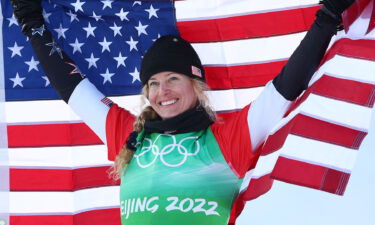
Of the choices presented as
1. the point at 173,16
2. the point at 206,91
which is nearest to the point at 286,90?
the point at 206,91

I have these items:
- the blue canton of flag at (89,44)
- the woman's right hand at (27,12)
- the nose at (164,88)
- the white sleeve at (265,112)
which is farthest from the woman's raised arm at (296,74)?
the woman's right hand at (27,12)

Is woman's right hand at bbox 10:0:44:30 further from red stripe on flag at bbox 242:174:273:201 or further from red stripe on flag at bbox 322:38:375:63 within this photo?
red stripe on flag at bbox 322:38:375:63

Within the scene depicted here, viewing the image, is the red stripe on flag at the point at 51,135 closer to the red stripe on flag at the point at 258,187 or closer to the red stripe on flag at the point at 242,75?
the red stripe on flag at the point at 242,75

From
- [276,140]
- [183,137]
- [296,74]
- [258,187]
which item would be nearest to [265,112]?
[276,140]

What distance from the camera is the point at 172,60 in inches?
162

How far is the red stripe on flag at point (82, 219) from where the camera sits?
4.73 metres

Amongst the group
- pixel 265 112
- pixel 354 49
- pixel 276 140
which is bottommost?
pixel 276 140

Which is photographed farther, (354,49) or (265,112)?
(265,112)

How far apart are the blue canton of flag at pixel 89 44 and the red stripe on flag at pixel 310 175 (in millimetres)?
1455

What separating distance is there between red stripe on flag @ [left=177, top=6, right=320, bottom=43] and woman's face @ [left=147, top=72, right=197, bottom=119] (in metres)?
0.59

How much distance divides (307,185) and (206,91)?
1.07 m

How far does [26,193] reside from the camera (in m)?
4.80

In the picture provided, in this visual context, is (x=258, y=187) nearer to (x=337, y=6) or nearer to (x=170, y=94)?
(x=170, y=94)

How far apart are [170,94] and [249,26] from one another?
829 millimetres
